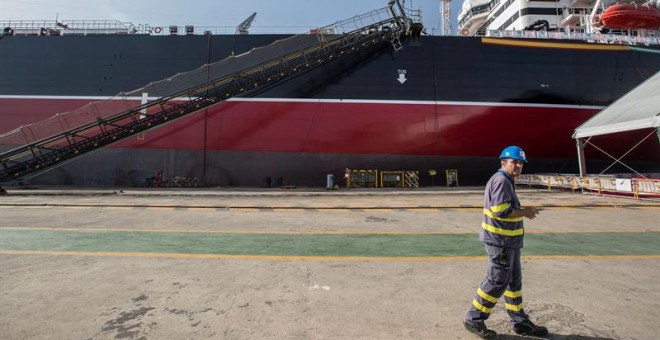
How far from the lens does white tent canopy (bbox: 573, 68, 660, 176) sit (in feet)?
38.4

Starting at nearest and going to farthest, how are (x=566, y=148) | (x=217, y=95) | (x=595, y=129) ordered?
(x=595, y=129) < (x=217, y=95) < (x=566, y=148)

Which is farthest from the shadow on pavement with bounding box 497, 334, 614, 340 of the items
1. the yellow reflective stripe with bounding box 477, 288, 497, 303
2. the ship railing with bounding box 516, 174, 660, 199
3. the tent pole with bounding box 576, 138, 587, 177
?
the tent pole with bounding box 576, 138, 587, 177

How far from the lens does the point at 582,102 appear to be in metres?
17.2

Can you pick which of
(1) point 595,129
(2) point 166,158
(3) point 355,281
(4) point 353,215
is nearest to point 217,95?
(2) point 166,158

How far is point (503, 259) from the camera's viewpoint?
9.04ft

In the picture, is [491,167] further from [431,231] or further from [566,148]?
[431,231]

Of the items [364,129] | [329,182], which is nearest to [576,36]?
[364,129]

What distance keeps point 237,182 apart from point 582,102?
16.5 meters

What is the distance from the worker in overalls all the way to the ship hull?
13690mm

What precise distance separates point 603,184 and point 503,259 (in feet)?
44.5

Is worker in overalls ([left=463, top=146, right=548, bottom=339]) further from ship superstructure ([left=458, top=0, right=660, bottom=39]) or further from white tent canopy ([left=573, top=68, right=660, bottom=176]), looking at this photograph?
ship superstructure ([left=458, top=0, right=660, bottom=39])

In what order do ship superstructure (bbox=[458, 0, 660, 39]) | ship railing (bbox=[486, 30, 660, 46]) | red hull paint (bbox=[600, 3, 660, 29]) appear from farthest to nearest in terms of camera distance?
ship superstructure (bbox=[458, 0, 660, 39]) < red hull paint (bbox=[600, 3, 660, 29]) < ship railing (bbox=[486, 30, 660, 46])

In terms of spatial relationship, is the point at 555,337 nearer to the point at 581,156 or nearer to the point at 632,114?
the point at 632,114

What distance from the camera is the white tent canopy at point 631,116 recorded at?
1172 cm
